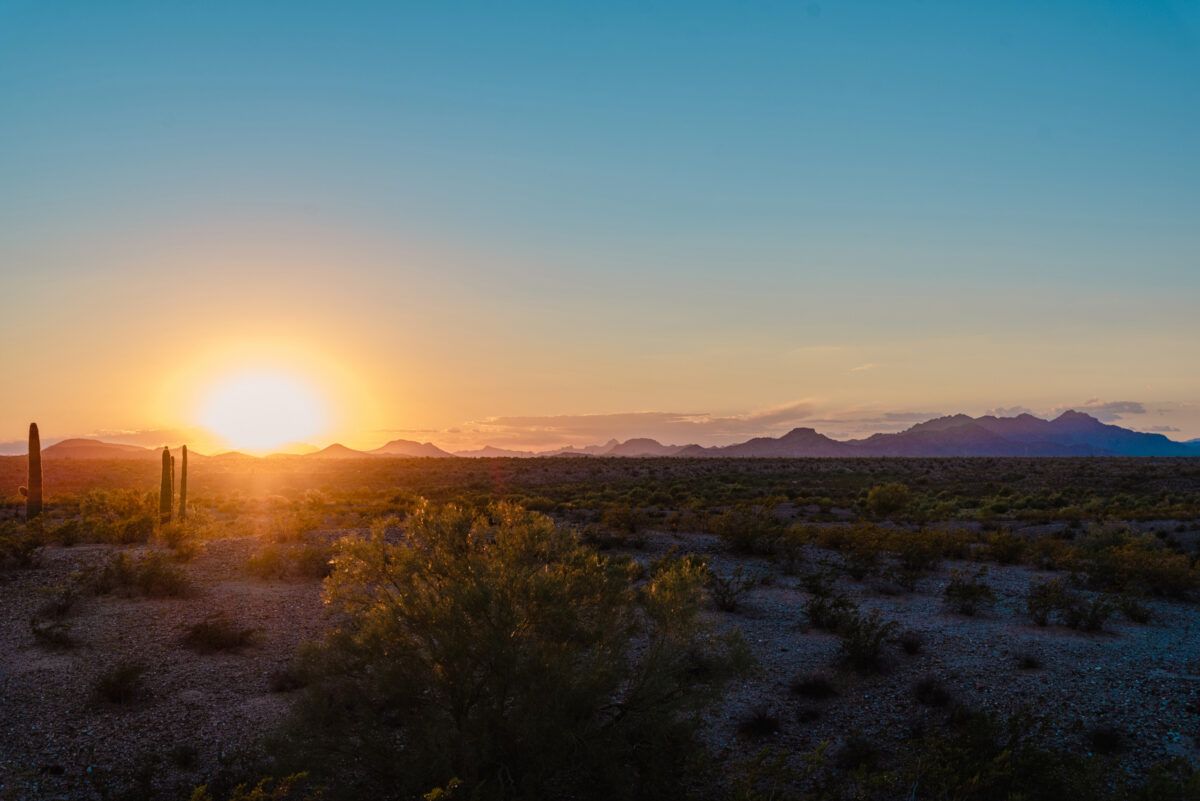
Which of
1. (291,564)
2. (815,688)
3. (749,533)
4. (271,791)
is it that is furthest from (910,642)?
(291,564)

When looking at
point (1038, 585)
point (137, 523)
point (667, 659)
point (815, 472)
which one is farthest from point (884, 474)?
point (667, 659)

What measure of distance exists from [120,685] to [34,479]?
772 inches

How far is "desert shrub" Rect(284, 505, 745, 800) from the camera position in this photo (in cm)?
787

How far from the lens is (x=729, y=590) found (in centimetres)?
1753

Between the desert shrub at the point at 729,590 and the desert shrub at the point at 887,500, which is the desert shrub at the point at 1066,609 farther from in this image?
the desert shrub at the point at 887,500

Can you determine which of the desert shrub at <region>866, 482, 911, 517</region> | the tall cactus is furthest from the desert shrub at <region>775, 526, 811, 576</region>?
the tall cactus

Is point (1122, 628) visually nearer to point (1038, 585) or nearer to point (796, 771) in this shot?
point (1038, 585)

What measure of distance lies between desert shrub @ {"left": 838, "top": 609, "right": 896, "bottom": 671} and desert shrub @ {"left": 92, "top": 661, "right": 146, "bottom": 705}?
1104cm

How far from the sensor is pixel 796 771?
976cm

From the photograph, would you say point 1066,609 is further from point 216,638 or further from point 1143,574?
point 216,638

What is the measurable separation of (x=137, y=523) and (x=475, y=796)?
20779 millimetres

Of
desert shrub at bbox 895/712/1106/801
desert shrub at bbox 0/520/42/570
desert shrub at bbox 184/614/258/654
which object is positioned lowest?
desert shrub at bbox 895/712/1106/801

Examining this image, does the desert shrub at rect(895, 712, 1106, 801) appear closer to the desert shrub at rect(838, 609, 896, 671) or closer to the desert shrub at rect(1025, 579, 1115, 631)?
the desert shrub at rect(838, 609, 896, 671)

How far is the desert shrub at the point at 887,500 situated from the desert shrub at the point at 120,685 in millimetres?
31908
